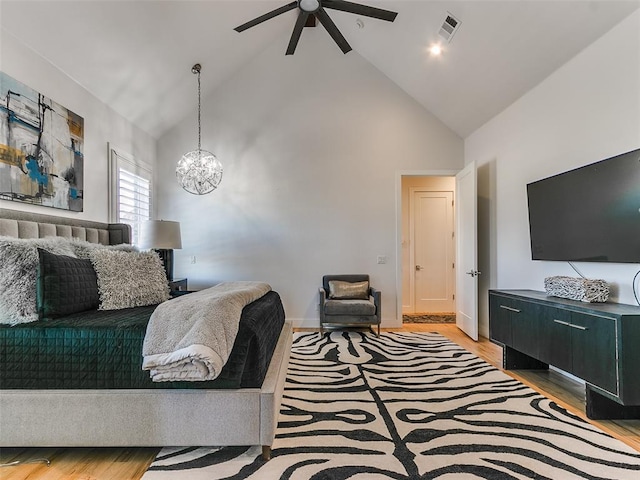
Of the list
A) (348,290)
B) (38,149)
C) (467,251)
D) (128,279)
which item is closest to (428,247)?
(467,251)

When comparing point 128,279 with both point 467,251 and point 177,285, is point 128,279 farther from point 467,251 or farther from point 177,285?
point 467,251

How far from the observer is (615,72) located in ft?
8.61

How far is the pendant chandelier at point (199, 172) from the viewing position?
4758 millimetres

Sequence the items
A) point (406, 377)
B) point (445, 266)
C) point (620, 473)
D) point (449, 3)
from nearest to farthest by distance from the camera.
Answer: point (620, 473), point (406, 377), point (449, 3), point (445, 266)

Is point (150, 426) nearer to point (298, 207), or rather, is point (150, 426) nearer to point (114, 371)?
point (114, 371)

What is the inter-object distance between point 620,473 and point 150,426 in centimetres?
235

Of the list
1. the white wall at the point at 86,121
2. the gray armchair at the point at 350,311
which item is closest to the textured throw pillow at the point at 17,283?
the white wall at the point at 86,121

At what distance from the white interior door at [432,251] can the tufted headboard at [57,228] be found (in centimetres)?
468

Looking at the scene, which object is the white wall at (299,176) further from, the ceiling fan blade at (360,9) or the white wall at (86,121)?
the ceiling fan blade at (360,9)

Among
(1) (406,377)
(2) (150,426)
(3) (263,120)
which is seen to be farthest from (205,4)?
(1) (406,377)

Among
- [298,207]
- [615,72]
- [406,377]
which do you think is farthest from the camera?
[298,207]

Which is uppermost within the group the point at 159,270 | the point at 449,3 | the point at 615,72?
the point at 449,3

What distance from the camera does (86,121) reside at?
11.7ft

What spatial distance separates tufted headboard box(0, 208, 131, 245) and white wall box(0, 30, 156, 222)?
8cm
